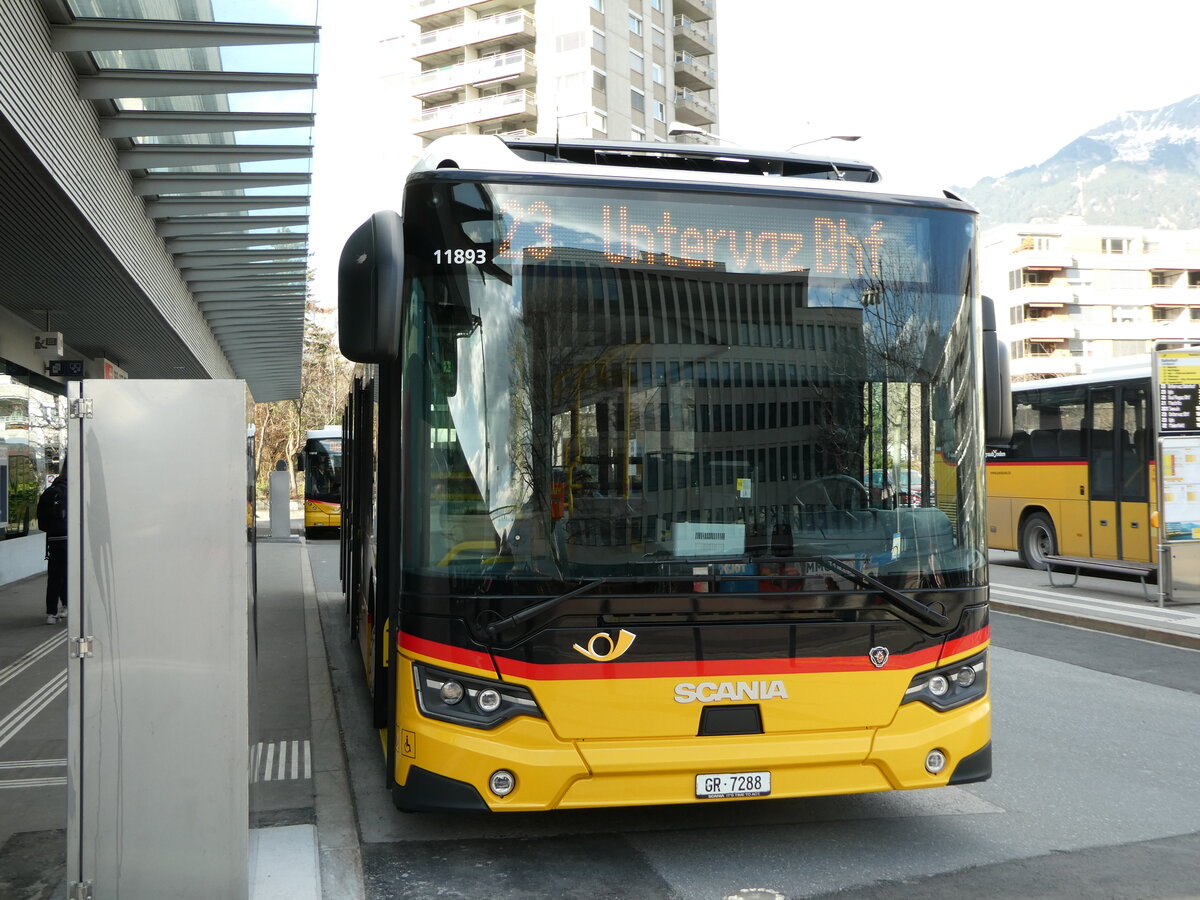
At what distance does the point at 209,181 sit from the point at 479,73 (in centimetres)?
6185

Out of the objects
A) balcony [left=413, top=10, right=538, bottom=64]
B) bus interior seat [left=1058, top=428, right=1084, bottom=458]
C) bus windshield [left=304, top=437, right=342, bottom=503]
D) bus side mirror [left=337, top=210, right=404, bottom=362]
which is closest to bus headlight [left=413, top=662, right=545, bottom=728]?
bus side mirror [left=337, top=210, right=404, bottom=362]

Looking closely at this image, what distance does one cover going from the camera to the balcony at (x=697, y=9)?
71.9 metres

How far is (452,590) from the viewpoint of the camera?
4883 mm

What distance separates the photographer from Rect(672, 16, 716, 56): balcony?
70750mm

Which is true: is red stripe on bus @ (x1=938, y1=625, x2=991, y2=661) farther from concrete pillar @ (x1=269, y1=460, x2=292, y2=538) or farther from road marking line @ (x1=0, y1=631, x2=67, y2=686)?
concrete pillar @ (x1=269, y1=460, x2=292, y2=538)

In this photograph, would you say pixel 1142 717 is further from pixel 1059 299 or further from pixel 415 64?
pixel 1059 299

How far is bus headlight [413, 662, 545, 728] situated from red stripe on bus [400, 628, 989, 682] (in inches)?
2.6

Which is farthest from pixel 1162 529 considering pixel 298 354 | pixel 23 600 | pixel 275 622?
pixel 298 354

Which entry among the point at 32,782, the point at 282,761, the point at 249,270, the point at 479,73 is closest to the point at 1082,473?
the point at 249,270

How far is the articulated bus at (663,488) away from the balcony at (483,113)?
6579cm

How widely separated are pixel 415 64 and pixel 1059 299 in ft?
179

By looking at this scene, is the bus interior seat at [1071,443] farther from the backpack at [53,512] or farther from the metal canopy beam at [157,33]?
the backpack at [53,512]

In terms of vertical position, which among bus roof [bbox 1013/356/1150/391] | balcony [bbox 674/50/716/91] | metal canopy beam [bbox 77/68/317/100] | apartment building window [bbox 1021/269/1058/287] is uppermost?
balcony [bbox 674/50/716/91]

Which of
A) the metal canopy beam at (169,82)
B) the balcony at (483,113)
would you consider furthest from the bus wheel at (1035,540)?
the balcony at (483,113)
